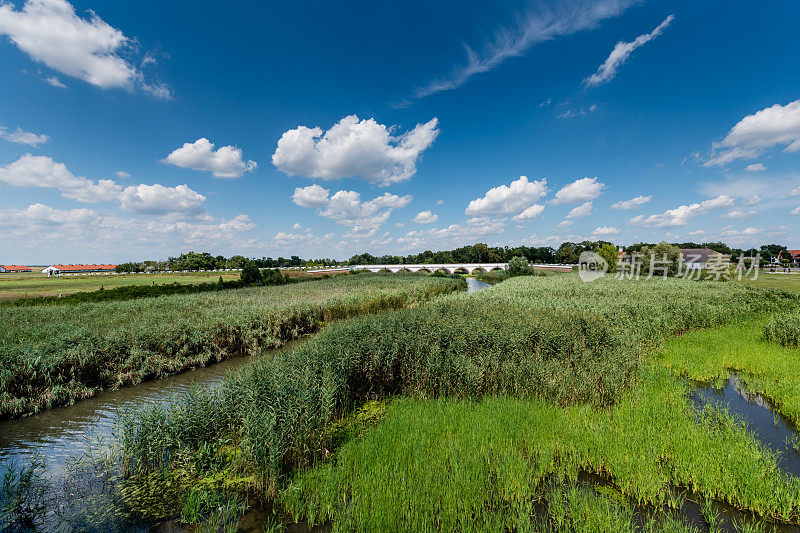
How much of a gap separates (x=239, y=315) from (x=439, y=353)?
12.2 m

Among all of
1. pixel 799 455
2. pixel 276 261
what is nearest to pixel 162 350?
pixel 799 455

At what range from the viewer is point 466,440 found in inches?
227

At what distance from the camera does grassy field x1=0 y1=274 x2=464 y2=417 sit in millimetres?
9281

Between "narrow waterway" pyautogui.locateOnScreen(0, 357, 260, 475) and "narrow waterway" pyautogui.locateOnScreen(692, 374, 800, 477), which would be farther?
"narrow waterway" pyautogui.locateOnScreen(0, 357, 260, 475)

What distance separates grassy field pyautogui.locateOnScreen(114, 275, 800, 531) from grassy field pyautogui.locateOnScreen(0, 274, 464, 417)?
6.56m

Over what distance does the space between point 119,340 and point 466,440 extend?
43.8 ft

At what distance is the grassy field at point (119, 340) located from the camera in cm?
928

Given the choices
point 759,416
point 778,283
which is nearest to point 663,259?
point 778,283

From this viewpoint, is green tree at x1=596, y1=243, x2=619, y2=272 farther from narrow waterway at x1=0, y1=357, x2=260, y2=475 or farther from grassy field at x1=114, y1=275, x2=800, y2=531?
narrow waterway at x1=0, y1=357, x2=260, y2=475

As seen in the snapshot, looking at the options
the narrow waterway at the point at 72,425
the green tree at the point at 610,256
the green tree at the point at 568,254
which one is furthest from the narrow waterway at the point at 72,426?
the green tree at the point at 568,254

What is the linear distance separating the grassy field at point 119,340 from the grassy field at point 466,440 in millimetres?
6563

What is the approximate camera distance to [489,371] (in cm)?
848

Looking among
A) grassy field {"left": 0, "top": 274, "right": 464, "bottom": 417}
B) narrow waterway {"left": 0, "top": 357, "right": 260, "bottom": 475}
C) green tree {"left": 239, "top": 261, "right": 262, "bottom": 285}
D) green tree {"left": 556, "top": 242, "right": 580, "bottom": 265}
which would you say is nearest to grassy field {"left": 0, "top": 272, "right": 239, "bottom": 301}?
green tree {"left": 239, "top": 261, "right": 262, "bottom": 285}

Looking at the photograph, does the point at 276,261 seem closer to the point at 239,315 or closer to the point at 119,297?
the point at 119,297
